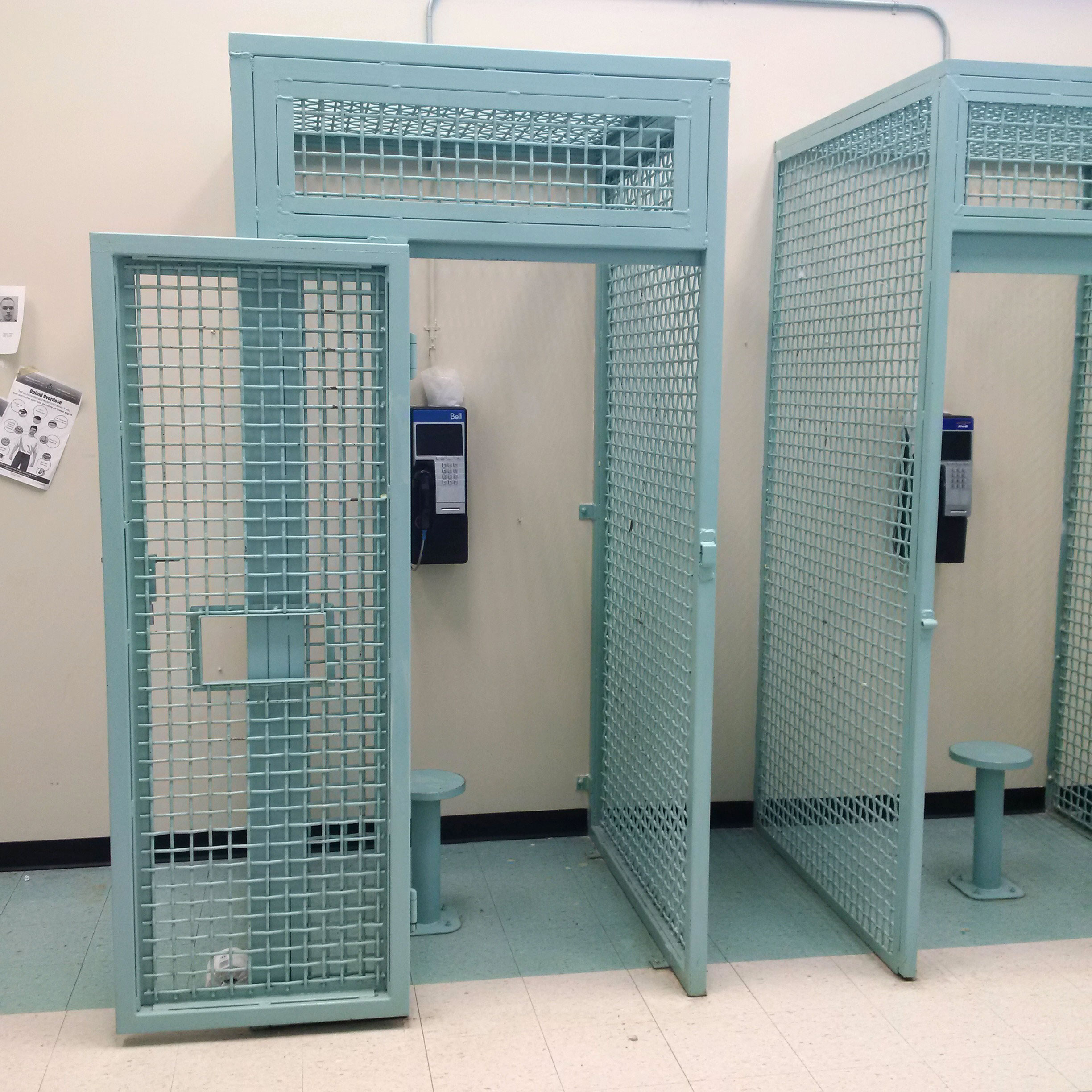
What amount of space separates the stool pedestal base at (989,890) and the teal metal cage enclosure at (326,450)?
1.01 m

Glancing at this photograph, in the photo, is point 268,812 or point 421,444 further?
point 421,444

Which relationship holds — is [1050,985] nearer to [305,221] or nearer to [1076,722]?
[1076,722]

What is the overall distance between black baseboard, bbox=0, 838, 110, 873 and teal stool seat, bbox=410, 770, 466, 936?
1.06 m

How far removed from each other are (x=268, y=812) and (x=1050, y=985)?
6.57 ft

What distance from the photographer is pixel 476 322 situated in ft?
11.9

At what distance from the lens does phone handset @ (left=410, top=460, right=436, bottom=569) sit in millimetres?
3502

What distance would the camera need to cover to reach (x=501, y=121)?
2746 millimetres

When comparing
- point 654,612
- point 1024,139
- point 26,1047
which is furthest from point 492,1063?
point 1024,139

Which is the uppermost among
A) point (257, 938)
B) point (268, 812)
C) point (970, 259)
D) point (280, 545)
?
point (970, 259)

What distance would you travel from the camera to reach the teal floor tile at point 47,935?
286 cm

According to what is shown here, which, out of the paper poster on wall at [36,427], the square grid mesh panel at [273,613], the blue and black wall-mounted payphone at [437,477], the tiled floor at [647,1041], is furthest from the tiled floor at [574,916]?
the paper poster on wall at [36,427]

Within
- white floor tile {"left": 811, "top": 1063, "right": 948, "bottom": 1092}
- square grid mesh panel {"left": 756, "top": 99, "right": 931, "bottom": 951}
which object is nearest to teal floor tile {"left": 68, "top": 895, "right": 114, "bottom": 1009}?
white floor tile {"left": 811, "top": 1063, "right": 948, "bottom": 1092}

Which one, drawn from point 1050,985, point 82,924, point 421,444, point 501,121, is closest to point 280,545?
point 421,444

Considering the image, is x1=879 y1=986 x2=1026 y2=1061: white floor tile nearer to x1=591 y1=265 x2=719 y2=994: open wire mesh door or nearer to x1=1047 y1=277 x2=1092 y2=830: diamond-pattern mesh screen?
x1=591 y1=265 x2=719 y2=994: open wire mesh door
